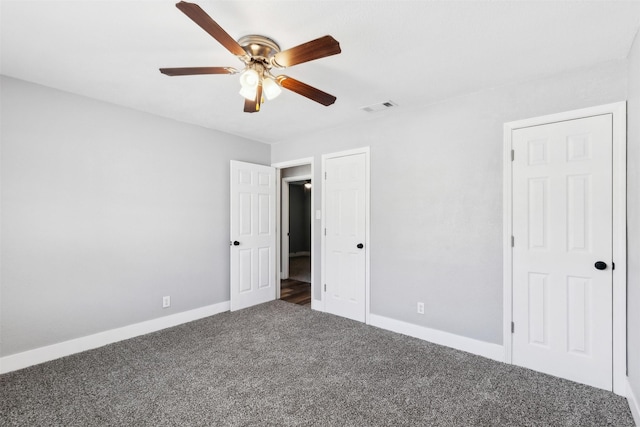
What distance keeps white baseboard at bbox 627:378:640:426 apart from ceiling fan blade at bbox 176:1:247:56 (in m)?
3.26

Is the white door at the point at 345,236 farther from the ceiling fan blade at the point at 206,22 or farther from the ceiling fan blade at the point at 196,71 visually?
the ceiling fan blade at the point at 206,22

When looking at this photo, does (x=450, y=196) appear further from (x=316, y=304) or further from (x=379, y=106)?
(x=316, y=304)

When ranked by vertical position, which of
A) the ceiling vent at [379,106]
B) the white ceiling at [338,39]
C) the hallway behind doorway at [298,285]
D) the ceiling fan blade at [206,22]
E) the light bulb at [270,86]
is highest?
the white ceiling at [338,39]

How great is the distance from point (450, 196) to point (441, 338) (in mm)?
1445

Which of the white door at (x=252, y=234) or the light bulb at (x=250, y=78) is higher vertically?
the light bulb at (x=250, y=78)

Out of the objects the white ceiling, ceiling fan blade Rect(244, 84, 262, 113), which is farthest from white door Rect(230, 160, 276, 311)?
ceiling fan blade Rect(244, 84, 262, 113)

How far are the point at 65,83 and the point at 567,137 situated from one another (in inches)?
169

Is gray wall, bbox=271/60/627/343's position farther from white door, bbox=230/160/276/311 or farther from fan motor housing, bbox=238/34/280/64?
fan motor housing, bbox=238/34/280/64

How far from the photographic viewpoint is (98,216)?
10.1 ft

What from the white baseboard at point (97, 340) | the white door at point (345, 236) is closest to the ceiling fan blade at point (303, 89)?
the white door at point (345, 236)

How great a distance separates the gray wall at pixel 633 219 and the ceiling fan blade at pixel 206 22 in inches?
98.1

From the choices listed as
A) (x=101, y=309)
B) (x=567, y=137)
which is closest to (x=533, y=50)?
(x=567, y=137)

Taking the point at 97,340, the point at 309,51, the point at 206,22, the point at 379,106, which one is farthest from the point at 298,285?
the point at 206,22

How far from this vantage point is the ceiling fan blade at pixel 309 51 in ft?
5.31
